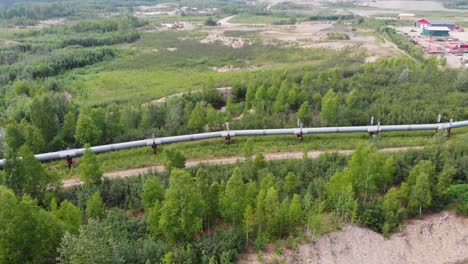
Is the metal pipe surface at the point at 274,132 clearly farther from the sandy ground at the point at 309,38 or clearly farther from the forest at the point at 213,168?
the sandy ground at the point at 309,38

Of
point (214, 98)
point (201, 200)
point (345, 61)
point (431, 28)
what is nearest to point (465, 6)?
point (431, 28)

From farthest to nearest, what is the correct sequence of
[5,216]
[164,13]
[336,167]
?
[164,13]
[336,167]
[5,216]

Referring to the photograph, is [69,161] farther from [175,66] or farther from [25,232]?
[175,66]

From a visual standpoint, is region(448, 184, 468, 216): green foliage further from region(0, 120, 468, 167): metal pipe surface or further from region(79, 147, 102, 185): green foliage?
region(79, 147, 102, 185): green foliage

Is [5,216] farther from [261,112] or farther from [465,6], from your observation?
[465,6]

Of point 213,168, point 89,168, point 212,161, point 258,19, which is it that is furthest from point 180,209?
point 258,19

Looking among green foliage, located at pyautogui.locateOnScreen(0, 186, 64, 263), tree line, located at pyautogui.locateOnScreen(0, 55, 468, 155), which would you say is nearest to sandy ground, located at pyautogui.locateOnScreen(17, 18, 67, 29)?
tree line, located at pyautogui.locateOnScreen(0, 55, 468, 155)
